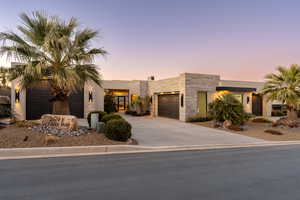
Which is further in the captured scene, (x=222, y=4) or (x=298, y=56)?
(x=298, y=56)

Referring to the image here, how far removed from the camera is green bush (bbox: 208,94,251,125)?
1039 cm

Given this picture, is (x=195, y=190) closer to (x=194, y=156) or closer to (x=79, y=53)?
(x=194, y=156)

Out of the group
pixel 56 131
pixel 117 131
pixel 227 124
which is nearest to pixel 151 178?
pixel 117 131

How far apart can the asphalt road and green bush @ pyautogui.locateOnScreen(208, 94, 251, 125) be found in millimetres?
5552

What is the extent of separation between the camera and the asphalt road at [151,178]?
2697 millimetres

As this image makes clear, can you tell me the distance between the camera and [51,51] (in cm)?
636

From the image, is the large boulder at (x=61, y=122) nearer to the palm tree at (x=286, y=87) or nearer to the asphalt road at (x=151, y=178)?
the asphalt road at (x=151, y=178)

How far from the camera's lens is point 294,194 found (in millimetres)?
2771

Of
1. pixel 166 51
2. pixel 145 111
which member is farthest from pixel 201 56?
pixel 145 111

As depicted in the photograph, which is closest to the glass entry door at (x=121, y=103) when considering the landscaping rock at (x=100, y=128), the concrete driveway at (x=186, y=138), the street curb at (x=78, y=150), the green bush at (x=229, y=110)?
the concrete driveway at (x=186, y=138)

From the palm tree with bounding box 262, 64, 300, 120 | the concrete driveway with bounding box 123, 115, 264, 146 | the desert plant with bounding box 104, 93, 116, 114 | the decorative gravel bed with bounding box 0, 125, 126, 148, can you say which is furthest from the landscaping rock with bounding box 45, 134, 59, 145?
the palm tree with bounding box 262, 64, 300, 120

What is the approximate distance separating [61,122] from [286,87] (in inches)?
584

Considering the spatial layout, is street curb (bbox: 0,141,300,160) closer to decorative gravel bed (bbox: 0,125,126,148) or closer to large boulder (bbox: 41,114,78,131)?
decorative gravel bed (bbox: 0,125,126,148)

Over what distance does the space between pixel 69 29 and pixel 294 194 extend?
29.0ft
